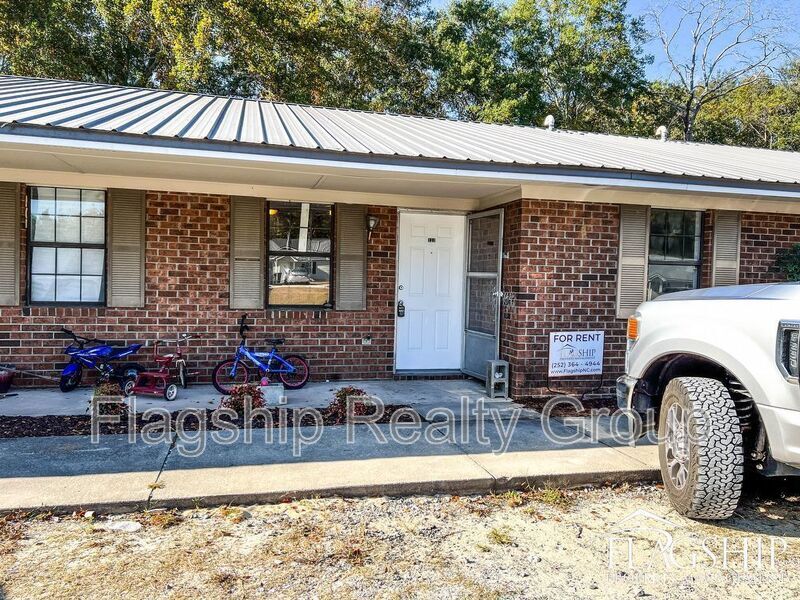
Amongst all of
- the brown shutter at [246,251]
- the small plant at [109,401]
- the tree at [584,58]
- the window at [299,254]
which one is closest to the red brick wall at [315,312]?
the brown shutter at [246,251]

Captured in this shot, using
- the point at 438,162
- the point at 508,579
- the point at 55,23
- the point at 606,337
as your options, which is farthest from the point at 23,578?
the point at 55,23

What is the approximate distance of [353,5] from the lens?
19469 millimetres

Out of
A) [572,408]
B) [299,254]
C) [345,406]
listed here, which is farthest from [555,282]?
[299,254]

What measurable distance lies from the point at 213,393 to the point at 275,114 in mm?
3747

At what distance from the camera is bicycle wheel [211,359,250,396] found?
23.8 ft

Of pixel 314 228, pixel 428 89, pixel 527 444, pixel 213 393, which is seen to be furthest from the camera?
pixel 428 89

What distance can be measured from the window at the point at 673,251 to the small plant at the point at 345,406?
12.8 ft

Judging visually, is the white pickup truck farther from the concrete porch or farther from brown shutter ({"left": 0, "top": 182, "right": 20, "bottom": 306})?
brown shutter ({"left": 0, "top": 182, "right": 20, "bottom": 306})

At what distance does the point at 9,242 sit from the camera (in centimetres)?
704

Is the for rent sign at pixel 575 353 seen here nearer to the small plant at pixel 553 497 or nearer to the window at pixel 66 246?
the small plant at pixel 553 497

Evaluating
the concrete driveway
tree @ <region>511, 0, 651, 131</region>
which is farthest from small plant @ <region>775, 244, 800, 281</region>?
tree @ <region>511, 0, 651, 131</region>

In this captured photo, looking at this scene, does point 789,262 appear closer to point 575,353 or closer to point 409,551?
point 575,353

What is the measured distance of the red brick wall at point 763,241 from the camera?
806cm

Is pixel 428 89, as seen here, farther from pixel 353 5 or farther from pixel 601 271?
pixel 601 271
